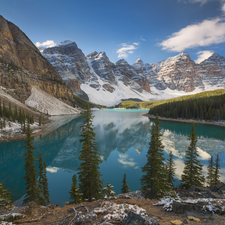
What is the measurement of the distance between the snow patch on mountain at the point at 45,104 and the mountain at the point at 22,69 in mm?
3096

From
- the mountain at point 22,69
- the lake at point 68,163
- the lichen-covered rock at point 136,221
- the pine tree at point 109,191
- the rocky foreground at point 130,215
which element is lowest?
the lake at point 68,163

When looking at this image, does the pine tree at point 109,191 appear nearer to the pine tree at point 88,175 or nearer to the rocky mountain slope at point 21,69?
the pine tree at point 88,175

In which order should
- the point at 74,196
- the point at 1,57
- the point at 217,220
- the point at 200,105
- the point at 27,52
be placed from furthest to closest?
the point at 27,52, the point at 1,57, the point at 200,105, the point at 74,196, the point at 217,220

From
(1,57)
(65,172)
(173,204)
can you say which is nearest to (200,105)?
(65,172)

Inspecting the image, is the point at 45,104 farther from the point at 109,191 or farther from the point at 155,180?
the point at 155,180

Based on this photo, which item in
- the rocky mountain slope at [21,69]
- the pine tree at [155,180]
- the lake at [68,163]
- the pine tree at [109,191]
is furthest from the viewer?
the rocky mountain slope at [21,69]

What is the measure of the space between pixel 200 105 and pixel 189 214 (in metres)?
82.3

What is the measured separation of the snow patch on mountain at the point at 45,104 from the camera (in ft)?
295

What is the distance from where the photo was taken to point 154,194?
11.6 meters

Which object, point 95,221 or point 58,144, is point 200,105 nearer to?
point 58,144

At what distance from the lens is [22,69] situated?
10606 cm

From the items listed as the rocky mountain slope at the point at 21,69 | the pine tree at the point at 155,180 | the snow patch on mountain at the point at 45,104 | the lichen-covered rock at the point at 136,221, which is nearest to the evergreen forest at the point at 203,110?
the pine tree at the point at 155,180

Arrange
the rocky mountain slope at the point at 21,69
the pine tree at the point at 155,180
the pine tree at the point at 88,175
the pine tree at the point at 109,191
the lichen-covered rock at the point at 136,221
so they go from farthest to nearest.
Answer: the rocky mountain slope at the point at 21,69
the pine tree at the point at 88,175
the pine tree at the point at 155,180
the pine tree at the point at 109,191
the lichen-covered rock at the point at 136,221

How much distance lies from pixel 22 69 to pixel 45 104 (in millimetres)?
34853
